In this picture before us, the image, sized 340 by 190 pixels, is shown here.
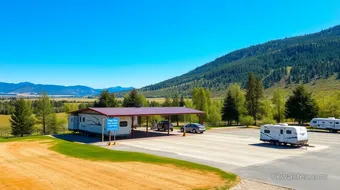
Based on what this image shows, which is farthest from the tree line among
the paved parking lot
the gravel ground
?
Answer: the gravel ground

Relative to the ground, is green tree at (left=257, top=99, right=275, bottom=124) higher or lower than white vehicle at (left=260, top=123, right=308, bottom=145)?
higher

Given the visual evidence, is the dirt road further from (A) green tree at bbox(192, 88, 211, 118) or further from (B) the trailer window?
(A) green tree at bbox(192, 88, 211, 118)

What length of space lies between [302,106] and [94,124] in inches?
1708

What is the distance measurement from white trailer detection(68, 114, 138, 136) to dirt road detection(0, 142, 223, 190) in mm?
13579

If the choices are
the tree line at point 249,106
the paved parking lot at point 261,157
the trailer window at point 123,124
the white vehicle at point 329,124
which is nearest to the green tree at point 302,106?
the tree line at point 249,106

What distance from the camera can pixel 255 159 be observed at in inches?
927

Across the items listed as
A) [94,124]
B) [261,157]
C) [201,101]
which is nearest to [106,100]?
[201,101]

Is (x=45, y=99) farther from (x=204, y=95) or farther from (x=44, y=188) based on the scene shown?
(x=44, y=188)

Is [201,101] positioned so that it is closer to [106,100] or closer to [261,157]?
[106,100]

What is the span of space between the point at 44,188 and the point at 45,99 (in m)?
43.7

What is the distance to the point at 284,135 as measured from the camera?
101 feet

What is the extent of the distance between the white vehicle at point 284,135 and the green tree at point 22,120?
134 feet

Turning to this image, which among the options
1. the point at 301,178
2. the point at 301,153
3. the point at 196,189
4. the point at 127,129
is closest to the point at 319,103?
the point at 301,153

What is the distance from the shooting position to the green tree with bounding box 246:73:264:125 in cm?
6216
